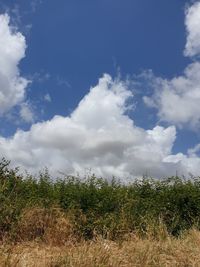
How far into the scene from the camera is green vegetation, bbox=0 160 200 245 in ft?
50.1

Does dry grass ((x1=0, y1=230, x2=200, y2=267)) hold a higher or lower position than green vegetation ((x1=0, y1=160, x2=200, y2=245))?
lower

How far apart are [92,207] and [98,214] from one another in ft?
1.67

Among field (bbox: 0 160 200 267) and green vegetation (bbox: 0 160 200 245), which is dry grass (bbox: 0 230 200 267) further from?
green vegetation (bbox: 0 160 200 245)

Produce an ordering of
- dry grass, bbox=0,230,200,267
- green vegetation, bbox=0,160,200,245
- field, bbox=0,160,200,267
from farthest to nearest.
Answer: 1. green vegetation, bbox=0,160,200,245
2. field, bbox=0,160,200,267
3. dry grass, bbox=0,230,200,267

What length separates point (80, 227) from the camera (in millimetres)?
16188

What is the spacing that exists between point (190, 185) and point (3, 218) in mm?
7066

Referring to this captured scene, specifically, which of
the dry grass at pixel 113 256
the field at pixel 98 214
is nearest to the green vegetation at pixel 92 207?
the field at pixel 98 214

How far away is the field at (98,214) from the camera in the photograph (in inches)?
530

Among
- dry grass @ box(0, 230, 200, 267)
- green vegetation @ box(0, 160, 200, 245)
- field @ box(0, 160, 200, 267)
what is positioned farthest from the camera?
green vegetation @ box(0, 160, 200, 245)

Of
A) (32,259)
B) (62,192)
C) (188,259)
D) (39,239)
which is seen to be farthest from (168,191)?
(32,259)

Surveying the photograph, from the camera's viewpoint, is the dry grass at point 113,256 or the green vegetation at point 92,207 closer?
the dry grass at point 113,256

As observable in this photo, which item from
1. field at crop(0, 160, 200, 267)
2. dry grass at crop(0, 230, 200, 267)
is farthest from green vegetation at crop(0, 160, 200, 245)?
dry grass at crop(0, 230, 200, 267)

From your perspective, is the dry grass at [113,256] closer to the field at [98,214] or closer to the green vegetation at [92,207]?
the field at [98,214]

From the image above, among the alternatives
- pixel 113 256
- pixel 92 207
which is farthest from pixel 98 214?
pixel 113 256
